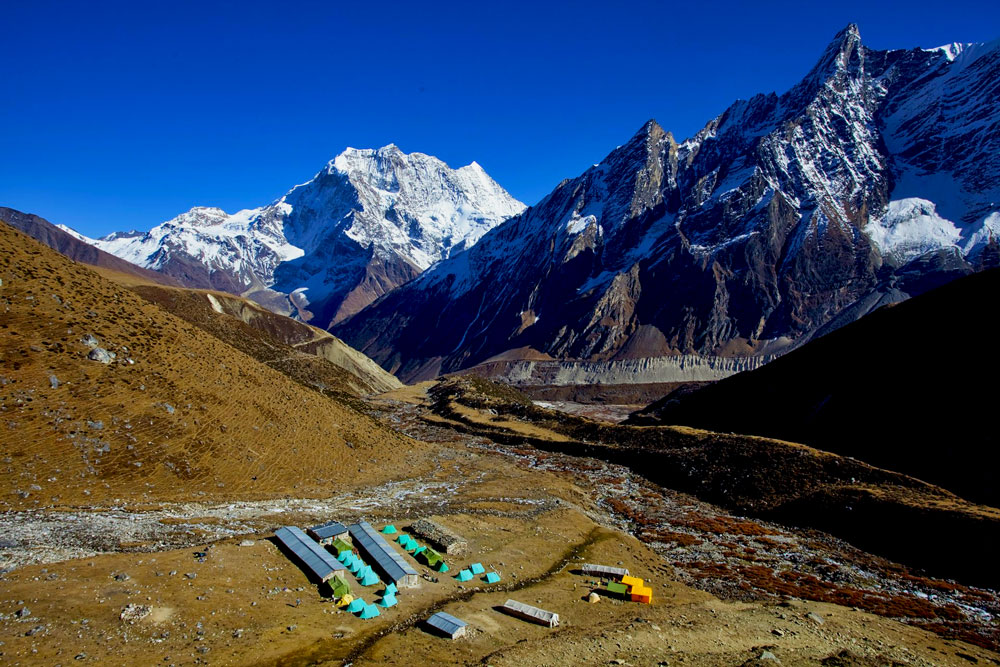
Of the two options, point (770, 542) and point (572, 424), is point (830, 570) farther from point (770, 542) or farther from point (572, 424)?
point (572, 424)

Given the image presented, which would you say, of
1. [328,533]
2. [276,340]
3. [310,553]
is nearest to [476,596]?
[310,553]

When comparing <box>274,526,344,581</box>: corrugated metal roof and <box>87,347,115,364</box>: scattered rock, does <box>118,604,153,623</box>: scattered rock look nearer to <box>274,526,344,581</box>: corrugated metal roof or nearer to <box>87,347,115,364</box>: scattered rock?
<box>274,526,344,581</box>: corrugated metal roof

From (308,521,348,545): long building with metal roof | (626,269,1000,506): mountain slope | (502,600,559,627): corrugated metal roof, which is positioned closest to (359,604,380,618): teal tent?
(502,600,559,627): corrugated metal roof

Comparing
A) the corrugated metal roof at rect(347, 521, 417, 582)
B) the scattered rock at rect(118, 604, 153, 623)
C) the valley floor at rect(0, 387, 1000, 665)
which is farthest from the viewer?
the corrugated metal roof at rect(347, 521, 417, 582)

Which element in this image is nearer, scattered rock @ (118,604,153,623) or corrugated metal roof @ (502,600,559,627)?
scattered rock @ (118,604,153,623)

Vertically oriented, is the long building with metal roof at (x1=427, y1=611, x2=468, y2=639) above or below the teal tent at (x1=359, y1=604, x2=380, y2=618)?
above

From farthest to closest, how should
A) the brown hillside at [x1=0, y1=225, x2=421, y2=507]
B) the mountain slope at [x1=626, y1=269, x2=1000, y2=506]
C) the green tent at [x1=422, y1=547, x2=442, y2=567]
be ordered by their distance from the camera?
1. the mountain slope at [x1=626, y1=269, x2=1000, y2=506]
2. the brown hillside at [x1=0, y1=225, x2=421, y2=507]
3. the green tent at [x1=422, y1=547, x2=442, y2=567]

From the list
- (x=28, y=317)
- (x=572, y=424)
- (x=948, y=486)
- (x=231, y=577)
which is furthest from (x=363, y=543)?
(x=572, y=424)

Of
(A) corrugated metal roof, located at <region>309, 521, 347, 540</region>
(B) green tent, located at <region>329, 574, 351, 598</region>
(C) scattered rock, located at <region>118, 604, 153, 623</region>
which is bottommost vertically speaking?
(C) scattered rock, located at <region>118, 604, 153, 623</region>
